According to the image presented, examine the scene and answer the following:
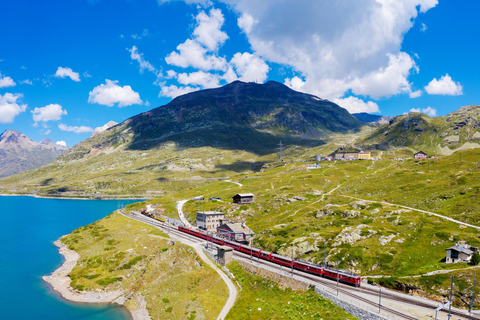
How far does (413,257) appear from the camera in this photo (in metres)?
65.9

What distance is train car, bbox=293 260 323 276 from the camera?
61850mm

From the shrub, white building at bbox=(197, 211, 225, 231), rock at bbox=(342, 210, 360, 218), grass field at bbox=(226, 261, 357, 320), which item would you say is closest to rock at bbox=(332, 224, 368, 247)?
rock at bbox=(342, 210, 360, 218)

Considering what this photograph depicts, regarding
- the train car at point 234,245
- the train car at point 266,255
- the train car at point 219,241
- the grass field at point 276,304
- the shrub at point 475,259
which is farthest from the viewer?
the train car at point 219,241

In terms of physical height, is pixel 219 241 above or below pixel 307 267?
below

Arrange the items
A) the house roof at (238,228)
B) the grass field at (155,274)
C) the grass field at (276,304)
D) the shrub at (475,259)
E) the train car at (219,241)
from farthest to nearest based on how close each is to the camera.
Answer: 1. the house roof at (238,228)
2. the train car at (219,241)
3. the grass field at (155,274)
4. the shrub at (475,259)
5. the grass field at (276,304)

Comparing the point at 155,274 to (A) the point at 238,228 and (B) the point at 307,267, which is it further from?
(B) the point at 307,267

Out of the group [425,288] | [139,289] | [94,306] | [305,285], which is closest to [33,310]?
[94,306]

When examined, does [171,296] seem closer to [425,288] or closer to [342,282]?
[342,282]

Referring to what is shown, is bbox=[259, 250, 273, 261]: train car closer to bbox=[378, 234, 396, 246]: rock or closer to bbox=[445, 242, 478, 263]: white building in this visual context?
bbox=[378, 234, 396, 246]: rock

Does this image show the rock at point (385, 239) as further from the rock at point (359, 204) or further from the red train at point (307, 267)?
the rock at point (359, 204)

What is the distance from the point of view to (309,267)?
6366cm

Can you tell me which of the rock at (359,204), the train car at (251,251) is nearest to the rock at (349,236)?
Answer: the train car at (251,251)

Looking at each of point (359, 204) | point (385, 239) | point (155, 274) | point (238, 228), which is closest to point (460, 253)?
point (385, 239)

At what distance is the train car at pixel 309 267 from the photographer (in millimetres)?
61850
